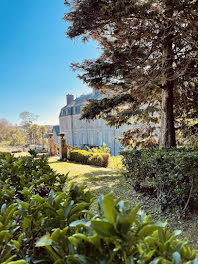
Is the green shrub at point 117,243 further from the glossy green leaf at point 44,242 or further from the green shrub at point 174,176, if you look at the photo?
the green shrub at point 174,176

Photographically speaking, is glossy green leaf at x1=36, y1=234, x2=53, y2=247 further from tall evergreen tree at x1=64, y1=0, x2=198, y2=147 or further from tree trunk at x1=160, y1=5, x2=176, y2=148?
tree trunk at x1=160, y1=5, x2=176, y2=148

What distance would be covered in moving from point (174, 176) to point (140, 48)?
323 cm

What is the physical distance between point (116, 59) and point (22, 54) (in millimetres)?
6512

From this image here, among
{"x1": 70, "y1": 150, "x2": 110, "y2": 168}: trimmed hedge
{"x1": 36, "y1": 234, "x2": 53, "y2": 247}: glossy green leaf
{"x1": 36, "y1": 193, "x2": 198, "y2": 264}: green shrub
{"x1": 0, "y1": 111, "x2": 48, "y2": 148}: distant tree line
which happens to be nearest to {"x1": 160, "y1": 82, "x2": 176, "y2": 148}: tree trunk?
{"x1": 70, "y1": 150, "x2": 110, "y2": 168}: trimmed hedge

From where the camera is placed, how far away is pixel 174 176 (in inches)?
120

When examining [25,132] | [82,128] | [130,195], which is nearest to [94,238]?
[130,195]

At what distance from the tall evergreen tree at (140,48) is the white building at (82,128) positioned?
1191 cm

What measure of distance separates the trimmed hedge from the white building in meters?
7.99

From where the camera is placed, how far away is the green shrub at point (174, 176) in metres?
2.96

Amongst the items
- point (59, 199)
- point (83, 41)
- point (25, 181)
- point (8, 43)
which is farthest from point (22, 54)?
point (59, 199)

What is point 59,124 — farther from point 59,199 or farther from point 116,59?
point 59,199

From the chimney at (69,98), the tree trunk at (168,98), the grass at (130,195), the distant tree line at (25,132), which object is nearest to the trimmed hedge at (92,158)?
the grass at (130,195)

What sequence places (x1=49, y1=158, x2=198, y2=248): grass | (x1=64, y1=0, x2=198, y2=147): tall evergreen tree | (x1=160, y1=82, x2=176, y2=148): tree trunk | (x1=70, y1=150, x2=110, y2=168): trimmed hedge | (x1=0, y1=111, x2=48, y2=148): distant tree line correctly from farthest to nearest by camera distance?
(x1=0, y1=111, x2=48, y2=148): distant tree line, (x1=70, y1=150, x2=110, y2=168): trimmed hedge, (x1=160, y1=82, x2=176, y2=148): tree trunk, (x1=64, y1=0, x2=198, y2=147): tall evergreen tree, (x1=49, y1=158, x2=198, y2=248): grass

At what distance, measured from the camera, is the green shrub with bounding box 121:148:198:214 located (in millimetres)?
2959
